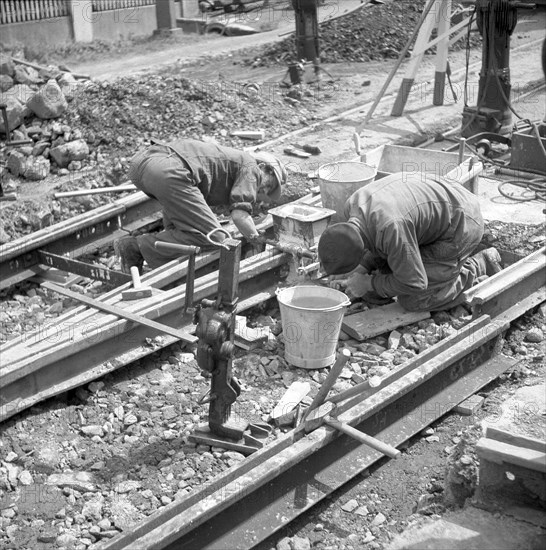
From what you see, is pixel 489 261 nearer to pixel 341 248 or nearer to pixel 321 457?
pixel 341 248

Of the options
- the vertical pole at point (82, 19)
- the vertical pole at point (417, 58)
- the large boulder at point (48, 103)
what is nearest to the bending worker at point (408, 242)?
the vertical pole at point (417, 58)

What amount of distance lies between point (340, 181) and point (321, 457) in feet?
10.6

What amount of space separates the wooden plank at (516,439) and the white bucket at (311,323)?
6.50 ft

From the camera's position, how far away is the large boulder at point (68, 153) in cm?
1062

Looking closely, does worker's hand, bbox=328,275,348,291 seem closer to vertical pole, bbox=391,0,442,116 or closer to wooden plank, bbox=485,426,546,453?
wooden plank, bbox=485,426,546,453

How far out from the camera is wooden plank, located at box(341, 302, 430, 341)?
689 centimetres

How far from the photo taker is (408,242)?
6434 mm

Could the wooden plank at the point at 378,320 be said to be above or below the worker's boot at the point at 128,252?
below

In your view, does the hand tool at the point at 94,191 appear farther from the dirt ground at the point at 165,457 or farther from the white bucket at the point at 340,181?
the white bucket at the point at 340,181

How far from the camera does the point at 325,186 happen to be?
786cm

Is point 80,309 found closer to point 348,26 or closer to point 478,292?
point 478,292

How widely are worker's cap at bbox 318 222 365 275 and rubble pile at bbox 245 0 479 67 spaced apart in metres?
9.57

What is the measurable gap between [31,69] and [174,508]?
9741 mm

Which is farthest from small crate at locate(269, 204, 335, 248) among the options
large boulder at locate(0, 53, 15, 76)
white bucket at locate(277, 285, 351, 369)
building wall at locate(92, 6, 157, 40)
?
building wall at locate(92, 6, 157, 40)
